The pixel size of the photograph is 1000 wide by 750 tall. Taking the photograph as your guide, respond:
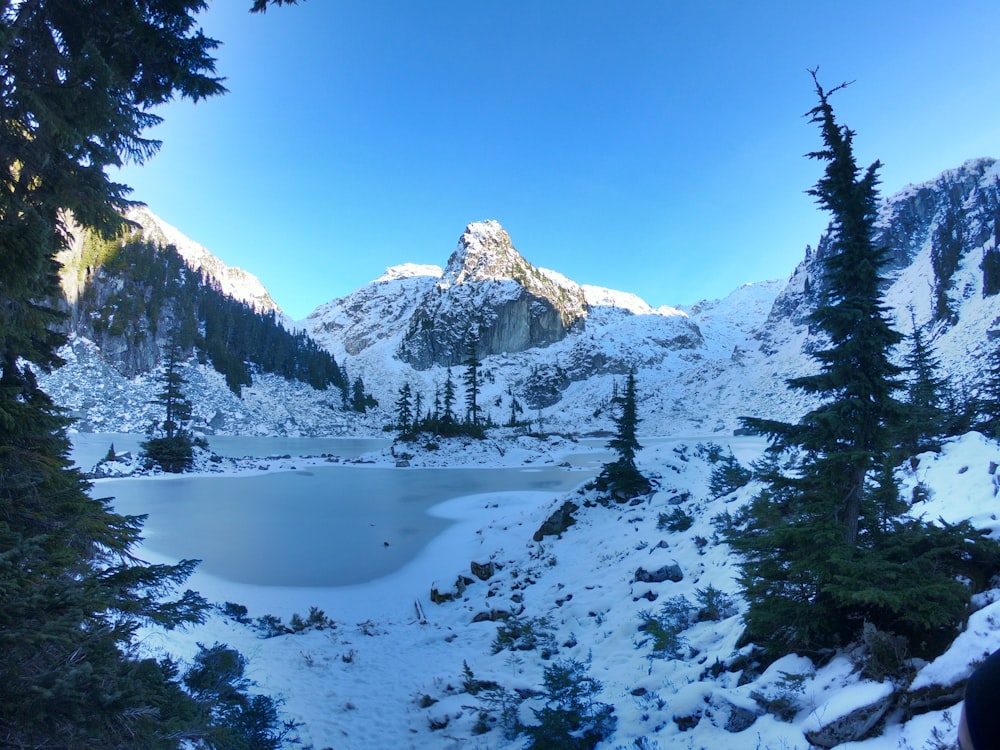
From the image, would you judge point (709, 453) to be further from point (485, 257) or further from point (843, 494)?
point (485, 257)

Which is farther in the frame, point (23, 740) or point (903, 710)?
point (903, 710)

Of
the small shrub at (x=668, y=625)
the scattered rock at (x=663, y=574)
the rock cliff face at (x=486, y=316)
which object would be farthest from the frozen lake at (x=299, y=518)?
the rock cliff face at (x=486, y=316)

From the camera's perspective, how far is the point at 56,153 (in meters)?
4.00

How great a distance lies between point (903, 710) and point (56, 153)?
28.7ft

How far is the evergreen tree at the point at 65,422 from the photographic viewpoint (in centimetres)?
272

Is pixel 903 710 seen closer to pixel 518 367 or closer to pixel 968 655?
pixel 968 655

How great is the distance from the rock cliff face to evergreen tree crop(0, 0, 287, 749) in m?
145

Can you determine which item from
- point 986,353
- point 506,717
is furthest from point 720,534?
point 986,353

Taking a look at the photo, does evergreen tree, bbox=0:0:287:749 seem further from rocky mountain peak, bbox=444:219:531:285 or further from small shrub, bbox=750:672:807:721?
rocky mountain peak, bbox=444:219:531:285

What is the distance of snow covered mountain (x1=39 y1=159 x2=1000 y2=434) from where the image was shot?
60406 millimetres

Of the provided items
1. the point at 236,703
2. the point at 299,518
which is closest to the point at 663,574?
the point at 236,703

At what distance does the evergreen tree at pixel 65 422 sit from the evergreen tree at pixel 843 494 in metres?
5.76

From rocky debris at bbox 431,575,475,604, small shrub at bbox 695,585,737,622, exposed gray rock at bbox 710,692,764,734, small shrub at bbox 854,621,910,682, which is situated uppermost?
small shrub at bbox 854,621,910,682

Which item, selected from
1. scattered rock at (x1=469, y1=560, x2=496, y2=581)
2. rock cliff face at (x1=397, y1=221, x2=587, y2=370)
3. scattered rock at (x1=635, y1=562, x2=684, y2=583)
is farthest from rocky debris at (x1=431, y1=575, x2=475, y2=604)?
rock cliff face at (x1=397, y1=221, x2=587, y2=370)
